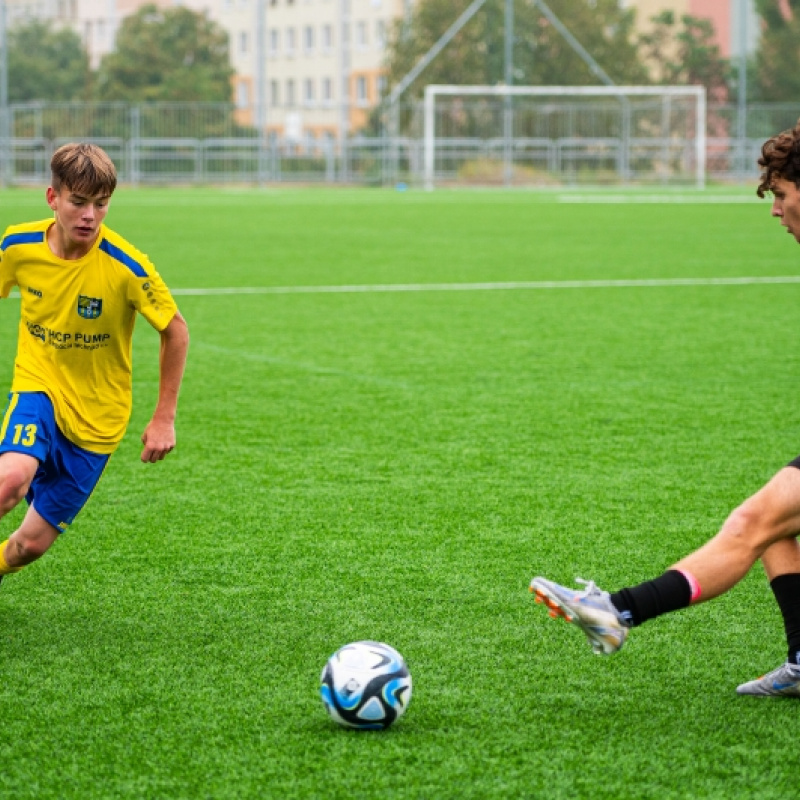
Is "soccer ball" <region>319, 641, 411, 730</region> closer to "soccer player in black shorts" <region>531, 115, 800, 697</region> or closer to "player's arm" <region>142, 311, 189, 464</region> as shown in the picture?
"soccer player in black shorts" <region>531, 115, 800, 697</region>

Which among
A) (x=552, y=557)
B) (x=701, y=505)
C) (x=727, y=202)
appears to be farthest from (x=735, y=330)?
(x=727, y=202)

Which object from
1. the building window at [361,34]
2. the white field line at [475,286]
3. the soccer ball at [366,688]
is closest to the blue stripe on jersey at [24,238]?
the soccer ball at [366,688]

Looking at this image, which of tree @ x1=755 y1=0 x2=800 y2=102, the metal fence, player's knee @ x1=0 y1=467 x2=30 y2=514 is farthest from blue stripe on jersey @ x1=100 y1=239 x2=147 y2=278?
tree @ x1=755 y1=0 x2=800 y2=102

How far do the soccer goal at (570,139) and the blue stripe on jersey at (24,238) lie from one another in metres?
36.5

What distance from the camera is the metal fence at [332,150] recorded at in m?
39.9

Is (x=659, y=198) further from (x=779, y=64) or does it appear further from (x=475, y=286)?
(x=475, y=286)

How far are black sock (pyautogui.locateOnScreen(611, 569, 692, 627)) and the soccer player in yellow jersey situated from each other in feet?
5.15

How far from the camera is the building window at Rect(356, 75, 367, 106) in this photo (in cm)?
6969

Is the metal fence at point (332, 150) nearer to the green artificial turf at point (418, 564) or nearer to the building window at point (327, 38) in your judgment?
the building window at point (327, 38)

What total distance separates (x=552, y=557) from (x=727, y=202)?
27.6m

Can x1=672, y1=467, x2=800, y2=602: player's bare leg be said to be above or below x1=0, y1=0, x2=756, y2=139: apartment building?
below

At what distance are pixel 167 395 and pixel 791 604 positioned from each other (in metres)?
1.91

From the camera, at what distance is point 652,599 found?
340cm

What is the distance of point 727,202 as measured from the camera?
31438 millimetres
